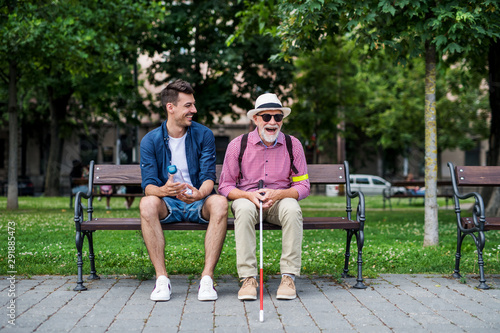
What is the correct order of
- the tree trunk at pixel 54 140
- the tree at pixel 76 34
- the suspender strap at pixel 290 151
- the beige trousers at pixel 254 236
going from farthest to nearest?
the tree trunk at pixel 54 140, the tree at pixel 76 34, the suspender strap at pixel 290 151, the beige trousers at pixel 254 236

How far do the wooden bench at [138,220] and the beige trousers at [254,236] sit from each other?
0.21 m

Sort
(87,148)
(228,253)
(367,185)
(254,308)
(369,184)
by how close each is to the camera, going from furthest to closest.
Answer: (87,148)
(369,184)
(367,185)
(228,253)
(254,308)

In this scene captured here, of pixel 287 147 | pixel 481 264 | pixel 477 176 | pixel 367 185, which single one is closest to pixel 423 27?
pixel 477 176

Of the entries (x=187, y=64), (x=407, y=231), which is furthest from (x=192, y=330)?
(x=187, y=64)

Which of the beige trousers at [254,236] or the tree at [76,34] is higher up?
the tree at [76,34]

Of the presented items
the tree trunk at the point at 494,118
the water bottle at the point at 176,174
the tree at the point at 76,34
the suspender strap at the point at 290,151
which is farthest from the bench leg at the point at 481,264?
the tree at the point at 76,34

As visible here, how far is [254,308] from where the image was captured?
13.6ft

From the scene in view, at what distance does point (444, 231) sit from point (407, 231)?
0.63 metres

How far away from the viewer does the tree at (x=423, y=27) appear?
273 inches

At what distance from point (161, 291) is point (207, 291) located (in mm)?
365

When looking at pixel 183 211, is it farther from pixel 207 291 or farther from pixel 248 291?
pixel 248 291

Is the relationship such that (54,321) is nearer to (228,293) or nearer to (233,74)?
(228,293)

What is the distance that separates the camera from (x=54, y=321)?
148 inches

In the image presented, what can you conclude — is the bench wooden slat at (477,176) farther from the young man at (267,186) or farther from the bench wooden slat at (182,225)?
the young man at (267,186)
